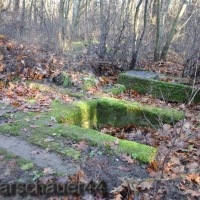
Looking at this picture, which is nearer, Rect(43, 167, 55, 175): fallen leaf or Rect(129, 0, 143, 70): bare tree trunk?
Rect(43, 167, 55, 175): fallen leaf

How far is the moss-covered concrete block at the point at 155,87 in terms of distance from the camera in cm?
614

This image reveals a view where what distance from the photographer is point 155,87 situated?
254 inches

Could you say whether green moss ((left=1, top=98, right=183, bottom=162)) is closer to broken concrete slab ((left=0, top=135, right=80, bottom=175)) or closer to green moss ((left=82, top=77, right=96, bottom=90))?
broken concrete slab ((left=0, top=135, right=80, bottom=175))

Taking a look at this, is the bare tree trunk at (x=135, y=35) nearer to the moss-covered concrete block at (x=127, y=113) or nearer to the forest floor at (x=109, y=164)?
the moss-covered concrete block at (x=127, y=113)

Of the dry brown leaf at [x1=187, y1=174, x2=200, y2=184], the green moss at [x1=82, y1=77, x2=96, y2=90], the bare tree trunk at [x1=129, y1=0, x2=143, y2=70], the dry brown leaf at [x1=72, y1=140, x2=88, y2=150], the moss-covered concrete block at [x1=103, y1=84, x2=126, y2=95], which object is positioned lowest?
the dry brown leaf at [x1=187, y1=174, x2=200, y2=184]

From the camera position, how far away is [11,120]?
146 inches

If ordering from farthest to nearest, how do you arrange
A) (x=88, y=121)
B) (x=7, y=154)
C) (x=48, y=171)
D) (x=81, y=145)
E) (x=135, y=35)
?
(x=135, y=35)
(x=88, y=121)
(x=81, y=145)
(x=7, y=154)
(x=48, y=171)

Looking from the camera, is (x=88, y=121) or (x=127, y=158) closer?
(x=127, y=158)

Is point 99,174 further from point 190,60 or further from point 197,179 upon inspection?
point 190,60

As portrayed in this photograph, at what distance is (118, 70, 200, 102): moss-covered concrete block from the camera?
6141mm

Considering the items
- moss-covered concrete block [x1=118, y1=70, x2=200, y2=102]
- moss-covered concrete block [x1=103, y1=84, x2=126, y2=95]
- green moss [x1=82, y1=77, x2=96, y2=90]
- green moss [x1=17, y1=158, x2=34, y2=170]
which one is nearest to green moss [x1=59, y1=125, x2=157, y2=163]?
green moss [x1=17, y1=158, x2=34, y2=170]

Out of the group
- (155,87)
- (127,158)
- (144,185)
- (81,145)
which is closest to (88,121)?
(81,145)

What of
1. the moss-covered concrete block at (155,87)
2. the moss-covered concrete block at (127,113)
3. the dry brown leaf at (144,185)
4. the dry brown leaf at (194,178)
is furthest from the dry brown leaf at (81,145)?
the moss-covered concrete block at (155,87)

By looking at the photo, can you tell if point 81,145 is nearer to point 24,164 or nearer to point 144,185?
point 24,164
